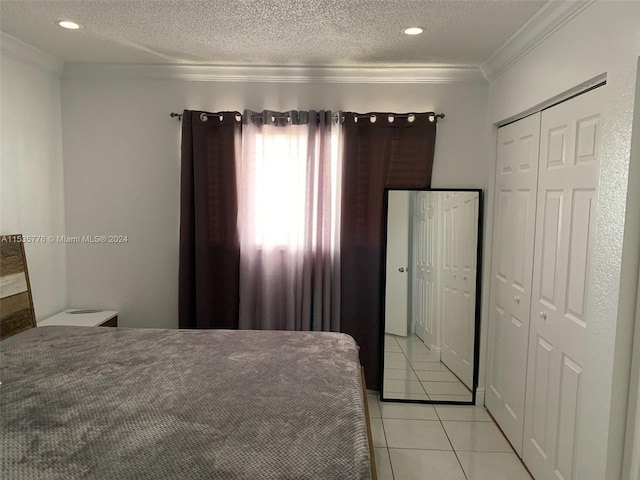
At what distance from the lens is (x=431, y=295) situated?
339 cm

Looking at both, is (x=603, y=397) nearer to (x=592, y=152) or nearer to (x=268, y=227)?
(x=592, y=152)

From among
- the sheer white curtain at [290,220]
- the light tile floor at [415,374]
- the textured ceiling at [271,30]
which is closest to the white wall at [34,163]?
the textured ceiling at [271,30]

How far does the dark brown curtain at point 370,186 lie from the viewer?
3379 mm

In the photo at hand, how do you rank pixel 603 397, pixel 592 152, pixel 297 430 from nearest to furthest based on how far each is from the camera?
1. pixel 297 430
2. pixel 603 397
3. pixel 592 152

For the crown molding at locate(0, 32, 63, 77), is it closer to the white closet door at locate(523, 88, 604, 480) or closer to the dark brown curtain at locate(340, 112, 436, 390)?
the dark brown curtain at locate(340, 112, 436, 390)

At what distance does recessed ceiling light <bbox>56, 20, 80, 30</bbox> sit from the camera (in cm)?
256

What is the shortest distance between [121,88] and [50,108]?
21.4 inches

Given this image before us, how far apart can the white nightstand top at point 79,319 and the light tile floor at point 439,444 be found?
2.15m

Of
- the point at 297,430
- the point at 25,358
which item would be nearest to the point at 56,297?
the point at 25,358

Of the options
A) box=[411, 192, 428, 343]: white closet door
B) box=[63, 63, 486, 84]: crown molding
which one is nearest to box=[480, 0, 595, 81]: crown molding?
box=[63, 63, 486, 84]: crown molding

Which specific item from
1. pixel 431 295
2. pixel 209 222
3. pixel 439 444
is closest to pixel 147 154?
pixel 209 222

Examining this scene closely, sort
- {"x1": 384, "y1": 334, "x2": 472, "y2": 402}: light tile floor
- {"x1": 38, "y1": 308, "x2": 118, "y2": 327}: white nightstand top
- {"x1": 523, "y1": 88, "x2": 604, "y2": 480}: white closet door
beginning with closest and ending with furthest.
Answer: {"x1": 523, "y1": 88, "x2": 604, "y2": 480}: white closet door → {"x1": 38, "y1": 308, "x2": 118, "y2": 327}: white nightstand top → {"x1": 384, "y1": 334, "x2": 472, "y2": 402}: light tile floor

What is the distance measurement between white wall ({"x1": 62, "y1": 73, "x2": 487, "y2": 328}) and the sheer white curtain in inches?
9.2

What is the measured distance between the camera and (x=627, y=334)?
1658 millimetres
